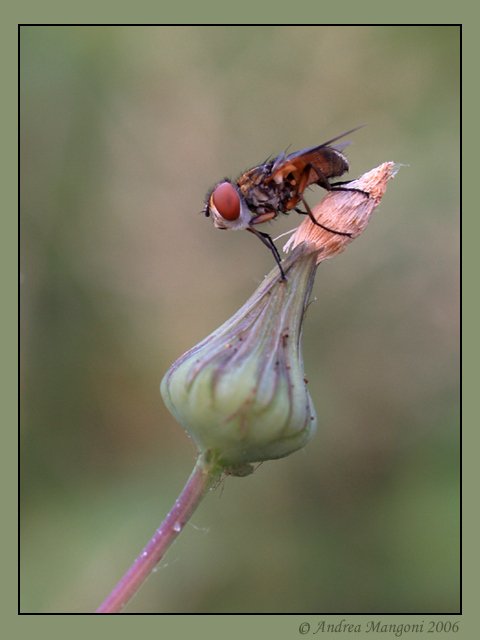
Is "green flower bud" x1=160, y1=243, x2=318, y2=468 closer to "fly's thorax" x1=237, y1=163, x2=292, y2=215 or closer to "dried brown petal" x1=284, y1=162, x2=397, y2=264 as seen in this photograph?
"dried brown petal" x1=284, y1=162, x2=397, y2=264

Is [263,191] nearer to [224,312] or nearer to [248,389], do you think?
[248,389]

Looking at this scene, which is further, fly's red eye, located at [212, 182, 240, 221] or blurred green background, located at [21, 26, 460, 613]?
blurred green background, located at [21, 26, 460, 613]

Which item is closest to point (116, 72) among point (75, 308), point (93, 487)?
point (75, 308)

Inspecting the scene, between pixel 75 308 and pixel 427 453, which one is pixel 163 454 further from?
pixel 427 453

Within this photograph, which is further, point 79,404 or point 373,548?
point 79,404

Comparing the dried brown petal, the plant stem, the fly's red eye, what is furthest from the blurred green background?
the dried brown petal

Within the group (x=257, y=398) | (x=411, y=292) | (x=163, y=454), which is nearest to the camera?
(x=257, y=398)

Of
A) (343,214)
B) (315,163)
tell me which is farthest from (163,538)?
(315,163)
